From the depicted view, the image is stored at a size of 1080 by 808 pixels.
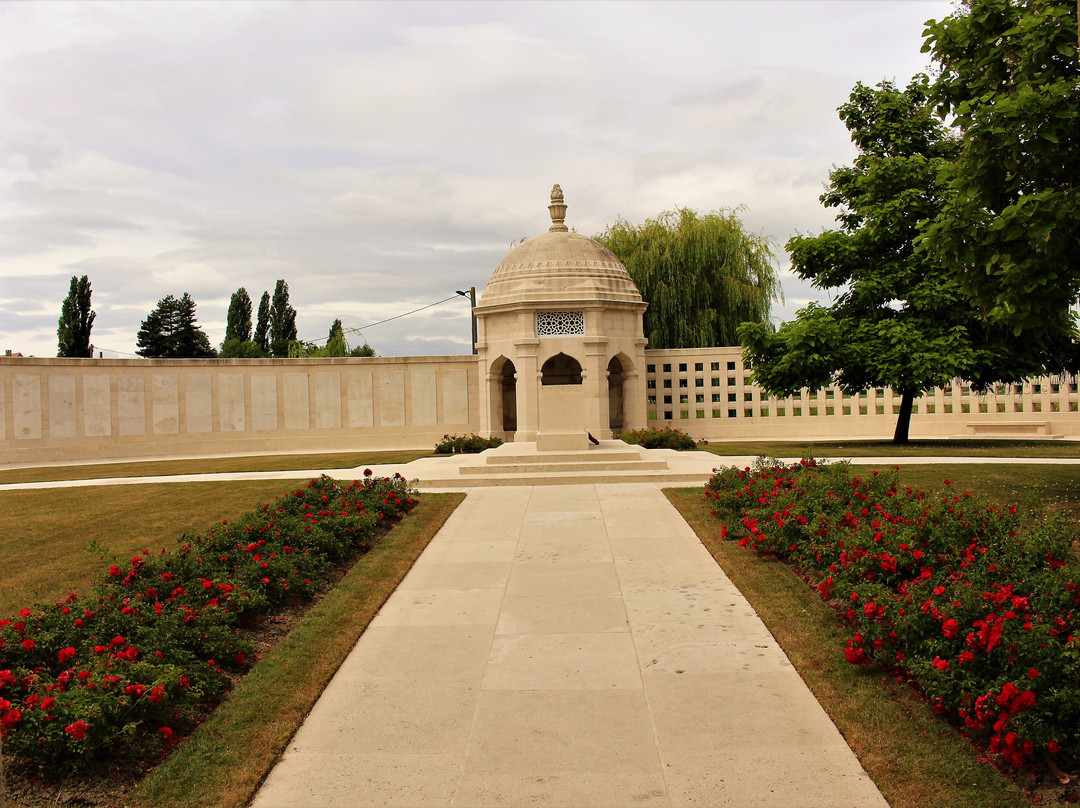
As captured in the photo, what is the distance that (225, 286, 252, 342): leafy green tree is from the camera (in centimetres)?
6581

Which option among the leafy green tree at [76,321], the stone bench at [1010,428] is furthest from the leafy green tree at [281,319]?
the stone bench at [1010,428]

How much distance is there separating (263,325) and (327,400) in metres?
39.6

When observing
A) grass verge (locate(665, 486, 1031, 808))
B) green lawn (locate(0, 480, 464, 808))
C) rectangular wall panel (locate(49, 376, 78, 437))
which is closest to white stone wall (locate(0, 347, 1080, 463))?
rectangular wall panel (locate(49, 376, 78, 437))

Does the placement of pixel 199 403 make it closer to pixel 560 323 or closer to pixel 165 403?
pixel 165 403

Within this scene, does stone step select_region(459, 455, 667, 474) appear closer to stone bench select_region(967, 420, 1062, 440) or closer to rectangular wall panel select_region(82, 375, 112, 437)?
stone bench select_region(967, 420, 1062, 440)

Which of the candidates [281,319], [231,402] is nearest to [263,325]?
[281,319]

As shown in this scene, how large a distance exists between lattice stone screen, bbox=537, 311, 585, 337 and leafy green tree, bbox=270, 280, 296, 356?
43.3 metres

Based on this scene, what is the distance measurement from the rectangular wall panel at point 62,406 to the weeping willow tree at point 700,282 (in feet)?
68.9

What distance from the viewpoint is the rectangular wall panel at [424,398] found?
29.6 m

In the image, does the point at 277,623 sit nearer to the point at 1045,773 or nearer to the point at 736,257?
the point at 1045,773

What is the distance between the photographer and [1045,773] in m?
4.55

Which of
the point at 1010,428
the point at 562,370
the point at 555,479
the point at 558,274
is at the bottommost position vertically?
the point at 555,479

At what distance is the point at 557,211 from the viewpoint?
92.5 feet

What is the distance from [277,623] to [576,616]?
2.71 meters
